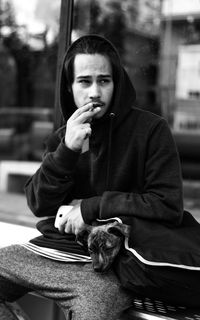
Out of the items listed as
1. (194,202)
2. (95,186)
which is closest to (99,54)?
(95,186)

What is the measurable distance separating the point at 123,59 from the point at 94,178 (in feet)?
9.13

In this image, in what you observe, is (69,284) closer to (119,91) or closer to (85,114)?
(85,114)

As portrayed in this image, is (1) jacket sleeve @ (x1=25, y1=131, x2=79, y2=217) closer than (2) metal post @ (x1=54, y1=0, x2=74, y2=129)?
Yes

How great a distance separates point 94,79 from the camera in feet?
5.53

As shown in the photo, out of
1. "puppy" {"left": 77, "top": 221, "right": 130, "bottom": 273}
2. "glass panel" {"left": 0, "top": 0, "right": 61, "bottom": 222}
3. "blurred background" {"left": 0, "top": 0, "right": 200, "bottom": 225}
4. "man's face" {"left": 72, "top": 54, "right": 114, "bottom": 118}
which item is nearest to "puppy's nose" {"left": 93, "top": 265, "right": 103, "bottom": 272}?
"puppy" {"left": 77, "top": 221, "right": 130, "bottom": 273}

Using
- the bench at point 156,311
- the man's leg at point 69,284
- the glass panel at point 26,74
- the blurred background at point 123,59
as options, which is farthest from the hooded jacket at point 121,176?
the glass panel at point 26,74

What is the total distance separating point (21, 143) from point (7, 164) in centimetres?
453

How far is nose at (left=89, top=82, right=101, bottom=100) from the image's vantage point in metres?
1.68

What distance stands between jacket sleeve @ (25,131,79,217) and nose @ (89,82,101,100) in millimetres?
205

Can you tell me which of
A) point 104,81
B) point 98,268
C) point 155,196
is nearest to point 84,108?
point 104,81

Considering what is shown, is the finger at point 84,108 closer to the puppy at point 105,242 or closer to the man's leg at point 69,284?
the puppy at point 105,242

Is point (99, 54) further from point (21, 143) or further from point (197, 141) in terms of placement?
point (21, 143)

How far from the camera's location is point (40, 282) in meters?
1.57

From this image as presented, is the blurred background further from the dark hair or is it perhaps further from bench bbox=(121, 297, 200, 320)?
bench bbox=(121, 297, 200, 320)
